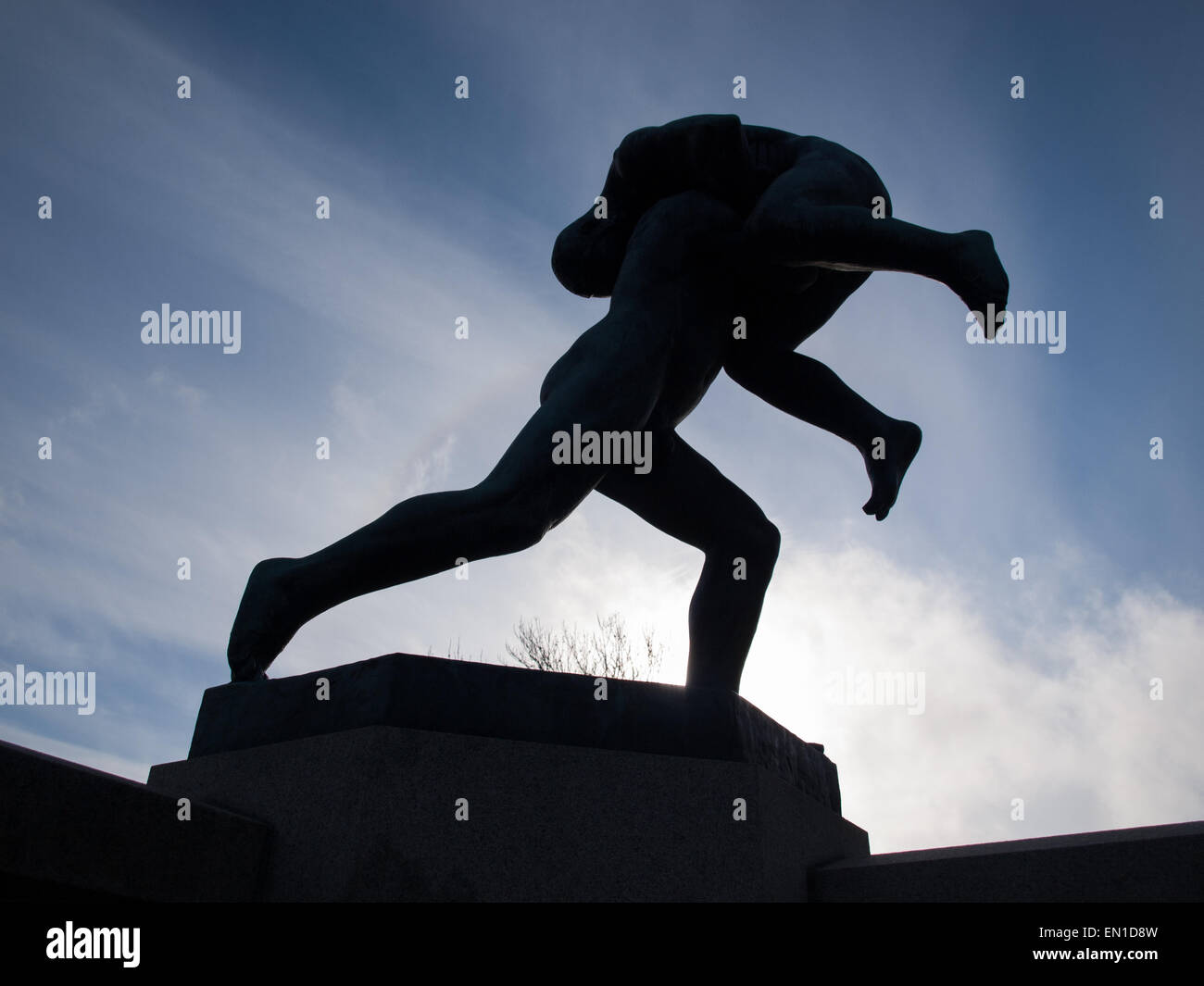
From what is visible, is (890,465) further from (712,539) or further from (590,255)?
(590,255)

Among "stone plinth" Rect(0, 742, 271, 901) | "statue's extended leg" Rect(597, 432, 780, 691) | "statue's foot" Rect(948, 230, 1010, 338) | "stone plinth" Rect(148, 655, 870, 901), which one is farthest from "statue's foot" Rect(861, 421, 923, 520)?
"stone plinth" Rect(0, 742, 271, 901)

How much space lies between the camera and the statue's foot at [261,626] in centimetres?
300

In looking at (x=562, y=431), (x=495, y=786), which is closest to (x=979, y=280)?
(x=562, y=431)

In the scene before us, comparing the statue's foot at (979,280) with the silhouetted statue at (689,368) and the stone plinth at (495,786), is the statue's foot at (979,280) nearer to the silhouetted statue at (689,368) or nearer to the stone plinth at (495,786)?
the silhouetted statue at (689,368)

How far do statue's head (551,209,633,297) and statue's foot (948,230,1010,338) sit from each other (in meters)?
1.25

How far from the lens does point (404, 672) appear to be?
9.06 ft

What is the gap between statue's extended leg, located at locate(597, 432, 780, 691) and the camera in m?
3.50

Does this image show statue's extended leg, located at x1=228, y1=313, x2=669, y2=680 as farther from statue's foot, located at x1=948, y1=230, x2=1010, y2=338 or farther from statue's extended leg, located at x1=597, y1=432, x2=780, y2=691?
statue's foot, located at x1=948, y1=230, x2=1010, y2=338

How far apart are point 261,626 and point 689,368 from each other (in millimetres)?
1614

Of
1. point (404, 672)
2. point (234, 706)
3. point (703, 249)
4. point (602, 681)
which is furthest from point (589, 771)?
point (703, 249)

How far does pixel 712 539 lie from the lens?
3594mm

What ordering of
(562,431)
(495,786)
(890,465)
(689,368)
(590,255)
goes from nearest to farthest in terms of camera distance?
(495,786) < (562,431) < (689,368) < (890,465) < (590,255)
